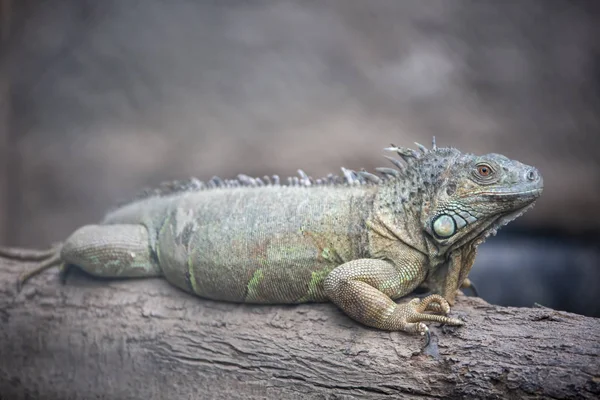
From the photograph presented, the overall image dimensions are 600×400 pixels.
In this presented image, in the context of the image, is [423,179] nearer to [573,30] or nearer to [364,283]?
[364,283]

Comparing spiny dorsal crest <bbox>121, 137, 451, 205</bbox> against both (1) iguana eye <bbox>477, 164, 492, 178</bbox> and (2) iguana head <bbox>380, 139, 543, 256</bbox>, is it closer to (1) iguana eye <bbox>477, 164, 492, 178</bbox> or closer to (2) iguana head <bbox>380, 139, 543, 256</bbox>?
(2) iguana head <bbox>380, 139, 543, 256</bbox>

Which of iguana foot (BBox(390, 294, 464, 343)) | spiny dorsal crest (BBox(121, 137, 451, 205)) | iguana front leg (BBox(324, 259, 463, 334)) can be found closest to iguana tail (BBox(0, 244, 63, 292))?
spiny dorsal crest (BBox(121, 137, 451, 205))

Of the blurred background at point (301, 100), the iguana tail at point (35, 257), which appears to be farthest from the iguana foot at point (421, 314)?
the iguana tail at point (35, 257)

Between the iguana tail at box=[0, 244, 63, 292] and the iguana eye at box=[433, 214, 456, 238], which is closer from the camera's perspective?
the iguana eye at box=[433, 214, 456, 238]

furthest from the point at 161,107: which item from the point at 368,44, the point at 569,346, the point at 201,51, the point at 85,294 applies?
the point at 569,346

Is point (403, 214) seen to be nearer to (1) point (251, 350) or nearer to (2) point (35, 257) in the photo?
(1) point (251, 350)

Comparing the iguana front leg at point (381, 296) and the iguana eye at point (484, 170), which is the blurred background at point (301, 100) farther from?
the iguana eye at point (484, 170)
